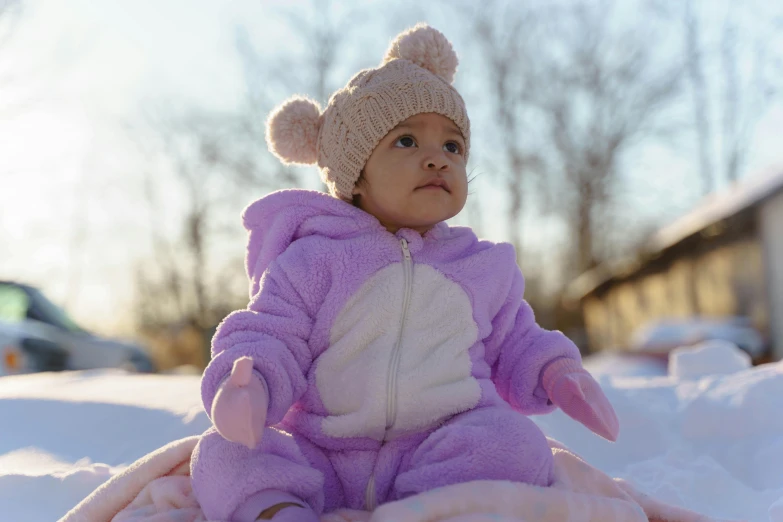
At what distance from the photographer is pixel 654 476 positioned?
1.74 m

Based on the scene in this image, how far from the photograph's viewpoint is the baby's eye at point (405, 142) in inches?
60.7

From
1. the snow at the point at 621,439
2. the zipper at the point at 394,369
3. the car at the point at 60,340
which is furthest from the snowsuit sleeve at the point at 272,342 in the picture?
the car at the point at 60,340

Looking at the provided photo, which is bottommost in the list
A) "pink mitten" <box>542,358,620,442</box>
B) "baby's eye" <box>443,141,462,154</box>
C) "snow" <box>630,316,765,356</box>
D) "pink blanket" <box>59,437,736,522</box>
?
"pink blanket" <box>59,437,736,522</box>

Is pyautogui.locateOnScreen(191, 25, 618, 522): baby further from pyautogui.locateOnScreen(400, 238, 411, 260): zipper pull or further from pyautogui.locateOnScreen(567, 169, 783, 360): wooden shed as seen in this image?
pyautogui.locateOnScreen(567, 169, 783, 360): wooden shed

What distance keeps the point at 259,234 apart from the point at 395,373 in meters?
0.51

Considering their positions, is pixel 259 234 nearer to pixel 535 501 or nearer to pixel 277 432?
pixel 277 432

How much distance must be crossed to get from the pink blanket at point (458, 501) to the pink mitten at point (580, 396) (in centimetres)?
8

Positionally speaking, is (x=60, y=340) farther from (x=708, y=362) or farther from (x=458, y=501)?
(x=458, y=501)

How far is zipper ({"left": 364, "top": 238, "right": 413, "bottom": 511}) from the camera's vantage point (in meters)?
1.25

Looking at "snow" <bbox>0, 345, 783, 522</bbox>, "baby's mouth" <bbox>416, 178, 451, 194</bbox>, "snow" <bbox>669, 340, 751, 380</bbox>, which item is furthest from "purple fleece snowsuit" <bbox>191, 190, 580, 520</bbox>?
"snow" <bbox>669, 340, 751, 380</bbox>

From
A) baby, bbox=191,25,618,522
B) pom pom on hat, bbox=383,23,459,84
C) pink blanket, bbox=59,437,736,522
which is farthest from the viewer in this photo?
pom pom on hat, bbox=383,23,459,84

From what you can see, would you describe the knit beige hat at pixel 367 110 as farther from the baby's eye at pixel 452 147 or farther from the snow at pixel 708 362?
the snow at pixel 708 362

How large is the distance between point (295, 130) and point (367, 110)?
0.23 meters

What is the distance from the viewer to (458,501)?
41.1 inches
